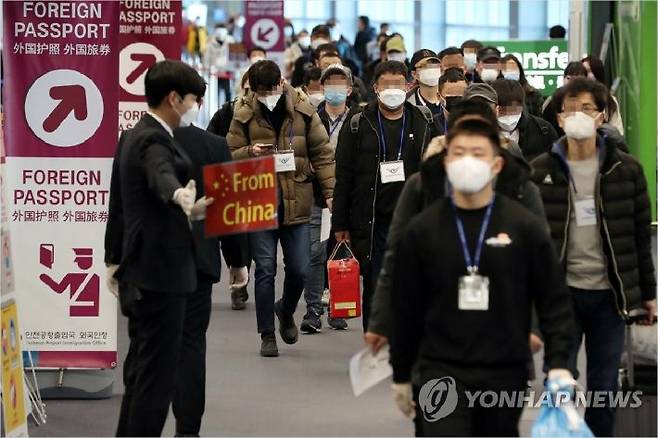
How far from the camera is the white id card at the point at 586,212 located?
671 centimetres

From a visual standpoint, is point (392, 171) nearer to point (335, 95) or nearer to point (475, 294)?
point (335, 95)

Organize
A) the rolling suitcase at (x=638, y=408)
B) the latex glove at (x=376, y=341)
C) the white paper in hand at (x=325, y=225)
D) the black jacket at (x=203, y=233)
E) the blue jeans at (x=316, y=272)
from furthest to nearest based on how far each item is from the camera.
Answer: the blue jeans at (x=316, y=272) → the white paper in hand at (x=325, y=225) → the rolling suitcase at (x=638, y=408) → the black jacket at (x=203, y=233) → the latex glove at (x=376, y=341)

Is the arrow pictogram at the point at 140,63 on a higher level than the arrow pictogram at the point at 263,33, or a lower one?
lower

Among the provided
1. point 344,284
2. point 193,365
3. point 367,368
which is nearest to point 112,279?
point 193,365

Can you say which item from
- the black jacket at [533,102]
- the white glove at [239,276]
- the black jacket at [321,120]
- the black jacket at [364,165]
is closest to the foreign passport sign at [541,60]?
the black jacket at [533,102]

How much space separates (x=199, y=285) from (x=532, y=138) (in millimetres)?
3055

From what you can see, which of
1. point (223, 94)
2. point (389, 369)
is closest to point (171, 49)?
point (389, 369)

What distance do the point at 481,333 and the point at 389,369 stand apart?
0.83 metres

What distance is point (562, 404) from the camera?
5.18 meters

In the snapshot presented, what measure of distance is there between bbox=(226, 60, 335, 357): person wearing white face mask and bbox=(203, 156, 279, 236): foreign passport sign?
3.35 meters

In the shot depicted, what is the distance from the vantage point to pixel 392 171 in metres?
9.20

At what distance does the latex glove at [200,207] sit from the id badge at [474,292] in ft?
5.36

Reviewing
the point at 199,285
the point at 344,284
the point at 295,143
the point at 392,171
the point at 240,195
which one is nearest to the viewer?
the point at 240,195

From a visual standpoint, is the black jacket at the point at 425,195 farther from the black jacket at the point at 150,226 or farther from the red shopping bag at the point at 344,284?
the red shopping bag at the point at 344,284
